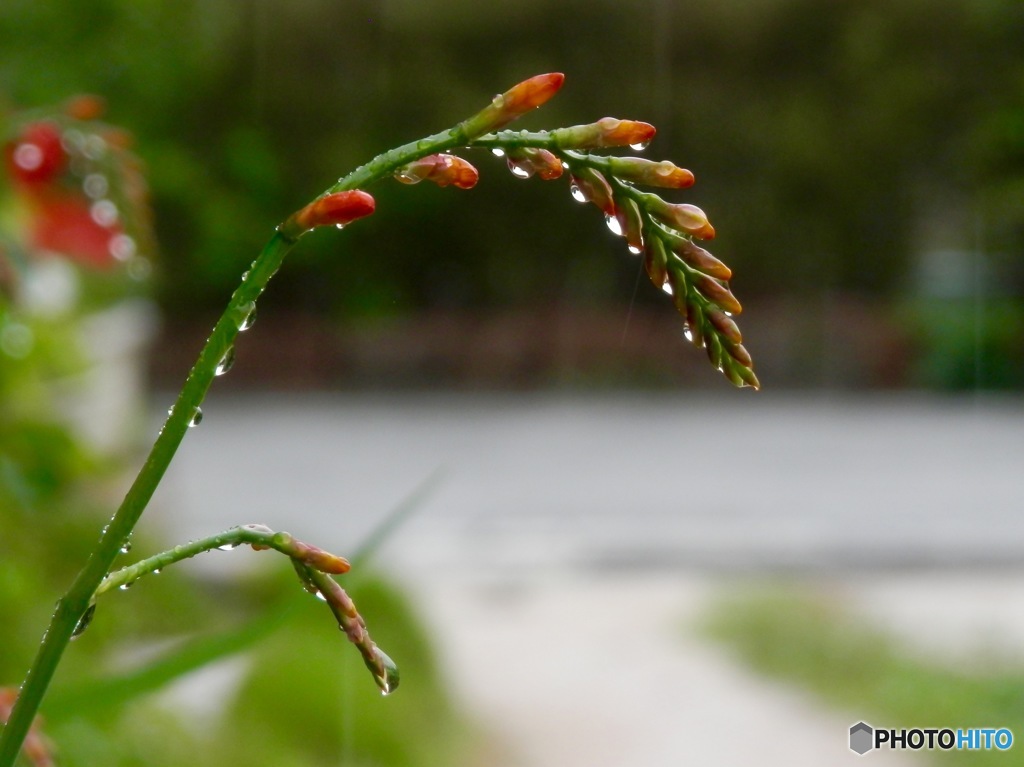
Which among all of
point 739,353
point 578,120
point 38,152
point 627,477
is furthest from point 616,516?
point 739,353

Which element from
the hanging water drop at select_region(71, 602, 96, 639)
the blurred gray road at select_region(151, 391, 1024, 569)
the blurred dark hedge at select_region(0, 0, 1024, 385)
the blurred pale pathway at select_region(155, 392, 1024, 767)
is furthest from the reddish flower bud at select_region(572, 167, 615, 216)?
the blurred dark hedge at select_region(0, 0, 1024, 385)

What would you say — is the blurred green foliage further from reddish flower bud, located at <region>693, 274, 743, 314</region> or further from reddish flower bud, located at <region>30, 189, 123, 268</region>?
reddish flower bud, located at <region>693, 274, 743, 314</region>

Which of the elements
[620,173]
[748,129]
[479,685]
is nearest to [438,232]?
[748,129]

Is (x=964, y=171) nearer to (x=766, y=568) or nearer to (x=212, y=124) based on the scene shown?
(x=766, y=568)

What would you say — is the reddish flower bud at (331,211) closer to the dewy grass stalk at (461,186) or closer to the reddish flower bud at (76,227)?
the dewy grass stalk at (461,186)

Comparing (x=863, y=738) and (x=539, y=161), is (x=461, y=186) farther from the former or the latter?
(x=863, y=738)

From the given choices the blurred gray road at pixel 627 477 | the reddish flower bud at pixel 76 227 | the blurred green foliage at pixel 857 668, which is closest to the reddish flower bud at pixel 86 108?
the reddish flower bud at pixel 76 227

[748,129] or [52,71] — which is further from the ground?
[52,71]
